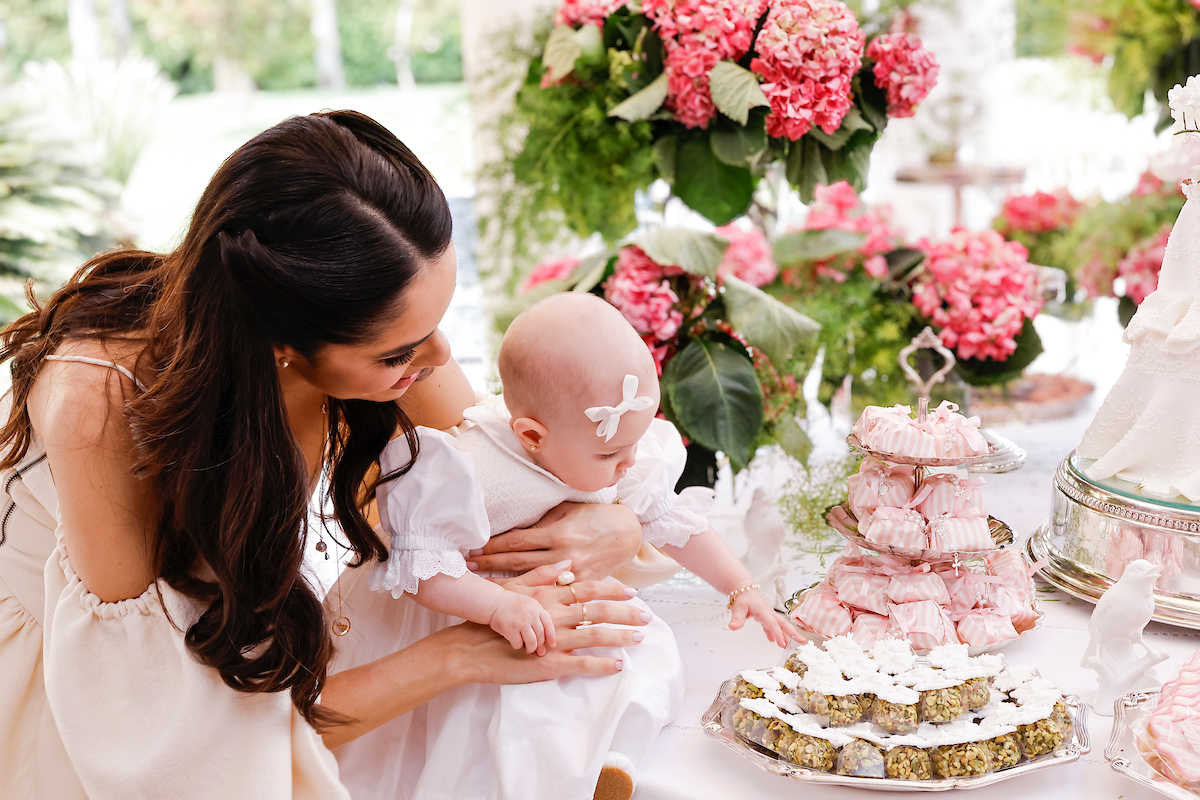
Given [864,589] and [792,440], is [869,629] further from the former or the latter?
[792,440]

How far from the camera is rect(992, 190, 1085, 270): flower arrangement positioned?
2.70 metres

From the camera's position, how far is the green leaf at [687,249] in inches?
58.3

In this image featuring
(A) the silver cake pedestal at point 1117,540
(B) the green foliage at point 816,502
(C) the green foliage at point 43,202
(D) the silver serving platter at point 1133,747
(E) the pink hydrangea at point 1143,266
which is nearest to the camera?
(D) the silver serving platter at point 1133,747

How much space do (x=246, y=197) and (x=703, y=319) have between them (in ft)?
2.70

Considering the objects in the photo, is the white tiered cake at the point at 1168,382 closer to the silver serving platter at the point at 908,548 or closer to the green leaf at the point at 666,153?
the silver serving platter at the point at 908,548

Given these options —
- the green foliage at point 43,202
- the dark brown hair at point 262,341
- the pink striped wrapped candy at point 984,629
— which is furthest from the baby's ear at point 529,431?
the green foliage at point 43,202

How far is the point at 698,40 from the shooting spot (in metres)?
1.40

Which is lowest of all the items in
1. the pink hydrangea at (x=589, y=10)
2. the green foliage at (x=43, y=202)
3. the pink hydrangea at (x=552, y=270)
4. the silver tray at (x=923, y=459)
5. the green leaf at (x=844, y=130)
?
the green foliage at (x=43, y=202)

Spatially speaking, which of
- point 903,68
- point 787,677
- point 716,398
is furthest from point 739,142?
point 787,677

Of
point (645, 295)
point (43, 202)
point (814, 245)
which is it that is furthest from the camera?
point (43, 202)

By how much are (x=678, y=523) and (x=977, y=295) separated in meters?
0.89

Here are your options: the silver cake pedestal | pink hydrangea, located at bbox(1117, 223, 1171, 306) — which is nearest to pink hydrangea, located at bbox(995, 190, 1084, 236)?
pink hydrangea, located at bbox(1117, 223, 1171, 306)

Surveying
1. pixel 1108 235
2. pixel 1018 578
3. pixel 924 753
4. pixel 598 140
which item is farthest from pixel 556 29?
pixel 1108 235

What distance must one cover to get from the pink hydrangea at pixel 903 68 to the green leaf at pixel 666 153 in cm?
32
